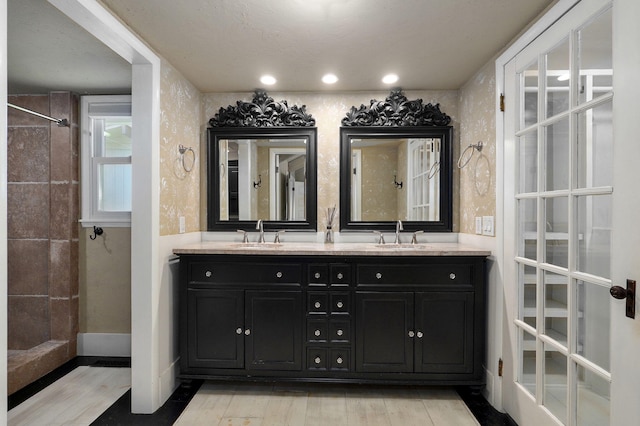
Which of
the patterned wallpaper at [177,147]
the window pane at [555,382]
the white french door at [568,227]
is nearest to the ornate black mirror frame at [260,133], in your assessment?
the patterned wallpaper at [177,147]

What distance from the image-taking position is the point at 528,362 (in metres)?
1.96

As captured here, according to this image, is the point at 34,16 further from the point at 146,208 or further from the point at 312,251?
the point at 312,251

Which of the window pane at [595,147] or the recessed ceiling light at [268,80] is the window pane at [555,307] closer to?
the window pane at [595,147]

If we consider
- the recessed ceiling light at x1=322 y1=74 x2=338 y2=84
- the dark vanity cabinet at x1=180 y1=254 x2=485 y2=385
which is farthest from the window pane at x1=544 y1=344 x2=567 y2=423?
the recessed ceiling light at x1=322 y1=74 x2=338 y2=84

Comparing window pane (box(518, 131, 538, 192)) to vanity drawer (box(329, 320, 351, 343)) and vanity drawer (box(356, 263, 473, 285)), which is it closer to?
vanity drawer (box(356, 263, 473, 285))

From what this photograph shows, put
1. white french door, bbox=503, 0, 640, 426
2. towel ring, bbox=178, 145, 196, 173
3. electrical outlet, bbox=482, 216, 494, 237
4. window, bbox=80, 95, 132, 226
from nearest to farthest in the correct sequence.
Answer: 1. white french door, bbox=503, 0, 640, 426
2. electrical outlet, bbox=482, 216, 494, 237
3. towel ring, bbox=178, 145, 196, 173
4. window, bbox=80, 95, 132, 226

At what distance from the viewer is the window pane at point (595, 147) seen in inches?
55.5

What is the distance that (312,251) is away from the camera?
2.36 meters

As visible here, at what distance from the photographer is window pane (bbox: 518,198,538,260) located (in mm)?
1889

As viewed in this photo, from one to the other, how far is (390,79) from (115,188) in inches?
96.9

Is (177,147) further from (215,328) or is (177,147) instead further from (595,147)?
(595,147)

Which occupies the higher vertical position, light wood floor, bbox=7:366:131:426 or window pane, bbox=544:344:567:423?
window pane, bbox=544:344:567:423

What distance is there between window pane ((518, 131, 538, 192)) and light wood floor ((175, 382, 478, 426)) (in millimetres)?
1413

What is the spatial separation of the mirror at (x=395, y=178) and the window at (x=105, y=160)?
187 centimetres
